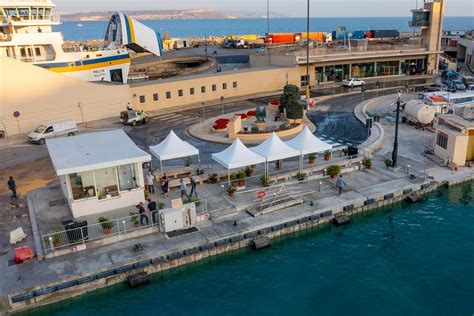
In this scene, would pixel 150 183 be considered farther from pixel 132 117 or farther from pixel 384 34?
pixel 384 34

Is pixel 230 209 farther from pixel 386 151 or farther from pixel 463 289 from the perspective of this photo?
pixel 386 151

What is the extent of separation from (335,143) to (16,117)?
26.7 m

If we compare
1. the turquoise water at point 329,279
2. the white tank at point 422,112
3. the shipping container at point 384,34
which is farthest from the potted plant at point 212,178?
the shipping container at point 384,34

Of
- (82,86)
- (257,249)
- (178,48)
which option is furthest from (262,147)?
(178,48)

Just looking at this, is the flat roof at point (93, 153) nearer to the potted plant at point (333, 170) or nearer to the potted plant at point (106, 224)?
the potted plant at point (106, 224)

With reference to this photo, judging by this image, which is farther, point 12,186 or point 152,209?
point 12,186

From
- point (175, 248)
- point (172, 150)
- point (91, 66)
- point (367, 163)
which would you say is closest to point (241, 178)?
point (172, 150)

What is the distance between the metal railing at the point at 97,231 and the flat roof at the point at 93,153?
2.72 meters

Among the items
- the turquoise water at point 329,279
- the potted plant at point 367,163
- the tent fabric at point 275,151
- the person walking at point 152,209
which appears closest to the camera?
the turquoise water at point 329,279

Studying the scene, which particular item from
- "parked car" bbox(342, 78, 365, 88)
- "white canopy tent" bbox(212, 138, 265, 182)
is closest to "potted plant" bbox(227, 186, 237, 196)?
"white canopy tent" bbox(212, 138, 265, 182)

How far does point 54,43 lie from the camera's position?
45.0 meters

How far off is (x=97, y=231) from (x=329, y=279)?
409 inches

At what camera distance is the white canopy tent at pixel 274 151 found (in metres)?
24.1

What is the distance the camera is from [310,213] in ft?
70.7
